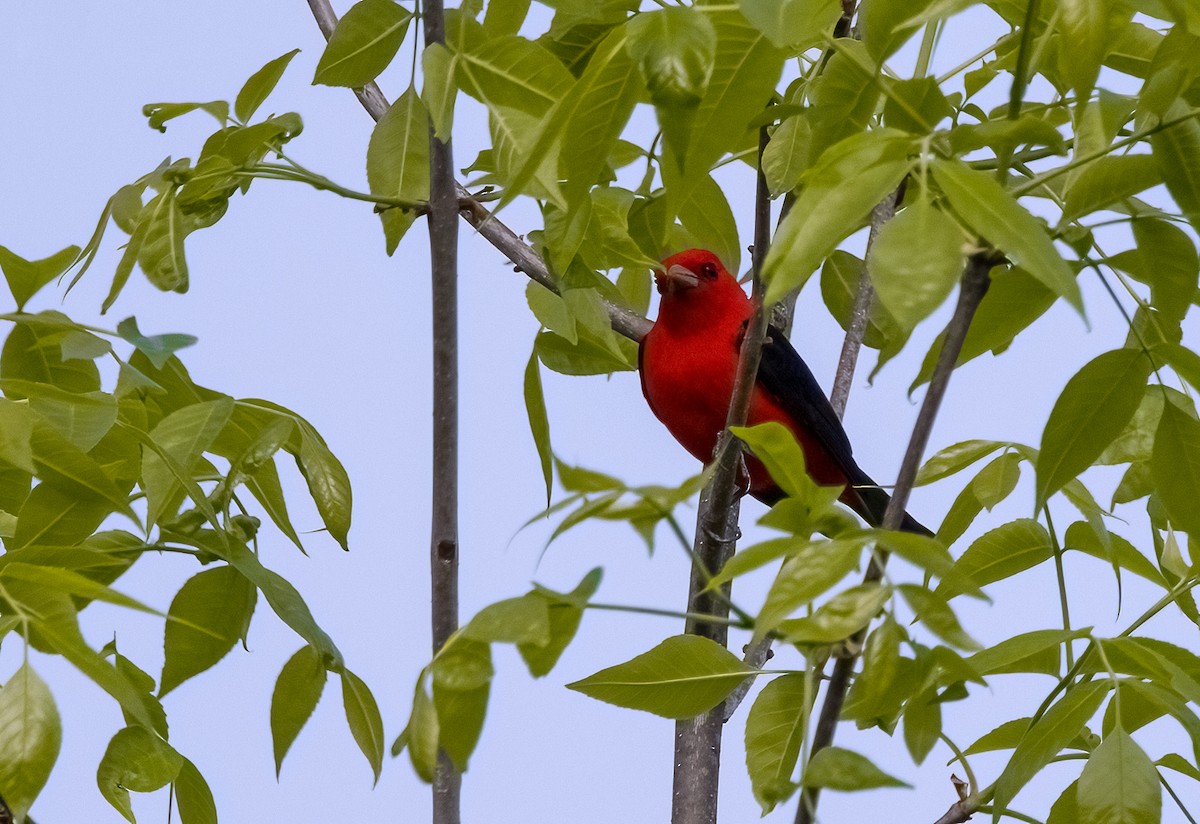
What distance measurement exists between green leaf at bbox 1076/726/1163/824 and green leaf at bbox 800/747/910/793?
1.17 feet

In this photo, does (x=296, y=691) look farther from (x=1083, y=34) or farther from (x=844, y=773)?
(x=1083, y=34)

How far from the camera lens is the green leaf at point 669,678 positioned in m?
1.17

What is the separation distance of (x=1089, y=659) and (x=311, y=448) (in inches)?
31.3

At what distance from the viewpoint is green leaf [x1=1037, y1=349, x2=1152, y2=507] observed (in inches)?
42.8

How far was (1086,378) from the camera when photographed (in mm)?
1096

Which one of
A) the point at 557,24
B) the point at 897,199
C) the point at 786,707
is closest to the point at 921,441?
the point at 786,707

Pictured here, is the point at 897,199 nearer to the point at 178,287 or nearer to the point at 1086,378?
the point at 1086,378

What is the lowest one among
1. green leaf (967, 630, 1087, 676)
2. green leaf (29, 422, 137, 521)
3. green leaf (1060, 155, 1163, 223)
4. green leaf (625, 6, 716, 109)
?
green leaf (967, 630, 1087, 676)

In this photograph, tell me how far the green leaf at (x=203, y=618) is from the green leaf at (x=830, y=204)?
30.6 inches

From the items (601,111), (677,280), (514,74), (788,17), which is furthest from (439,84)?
(677,280)

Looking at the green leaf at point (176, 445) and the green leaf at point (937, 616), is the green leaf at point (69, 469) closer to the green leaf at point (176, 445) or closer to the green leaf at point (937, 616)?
the green leaf at point (176, 445)

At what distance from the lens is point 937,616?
0.86 m

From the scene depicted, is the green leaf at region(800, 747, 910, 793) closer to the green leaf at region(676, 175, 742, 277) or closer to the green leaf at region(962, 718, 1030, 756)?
the green leaf at region(962, 718, 1030, 756)

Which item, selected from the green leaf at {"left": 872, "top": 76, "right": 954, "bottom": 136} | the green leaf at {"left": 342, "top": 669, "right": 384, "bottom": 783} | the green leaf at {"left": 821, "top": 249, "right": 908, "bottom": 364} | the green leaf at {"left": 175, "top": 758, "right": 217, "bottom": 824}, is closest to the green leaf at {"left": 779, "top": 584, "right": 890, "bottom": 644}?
the green leaf at {"left": 872, "top": 76, "right": 954, "bottom": 136}
